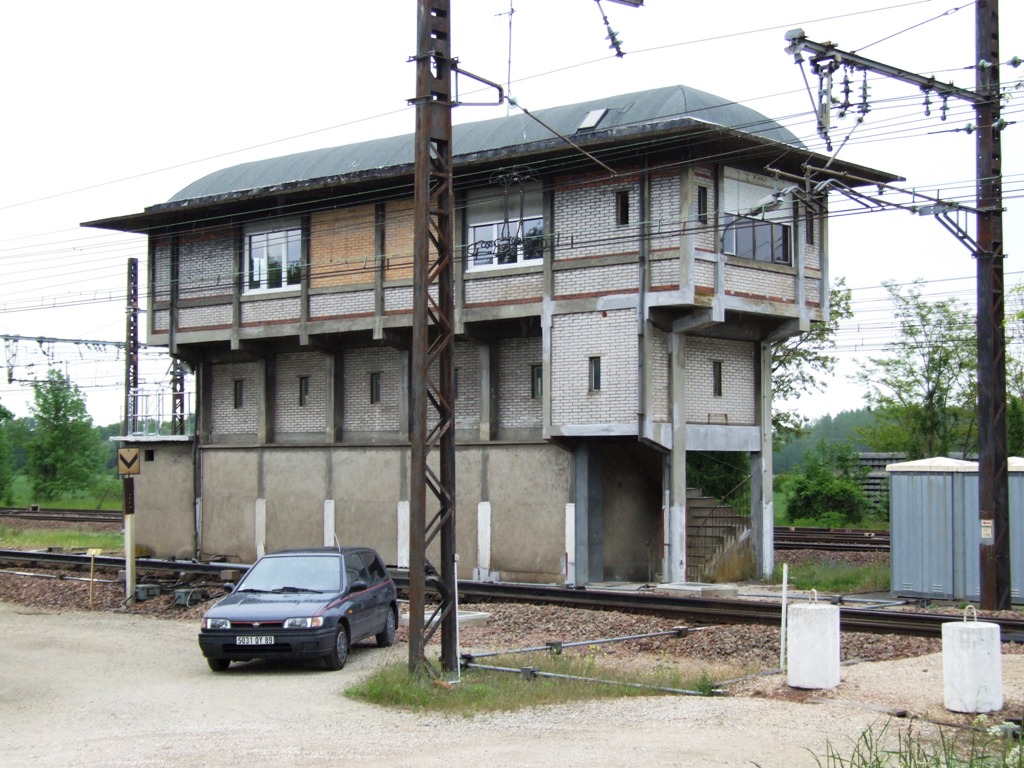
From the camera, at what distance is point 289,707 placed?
13484mm

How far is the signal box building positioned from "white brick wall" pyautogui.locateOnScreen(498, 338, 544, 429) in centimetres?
6

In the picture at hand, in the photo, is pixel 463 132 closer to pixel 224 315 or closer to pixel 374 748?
pixel 224 315

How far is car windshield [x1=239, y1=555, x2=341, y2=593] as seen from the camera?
55.5 feet

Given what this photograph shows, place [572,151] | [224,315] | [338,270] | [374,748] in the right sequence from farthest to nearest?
1. [224,315]
2. [338,270]
3. [572,151]
4. [374,748]

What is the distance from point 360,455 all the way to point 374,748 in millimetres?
19616

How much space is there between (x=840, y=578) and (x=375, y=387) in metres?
12.1

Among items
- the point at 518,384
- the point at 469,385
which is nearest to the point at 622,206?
the point at 518,384

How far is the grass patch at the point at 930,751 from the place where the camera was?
8.82 m

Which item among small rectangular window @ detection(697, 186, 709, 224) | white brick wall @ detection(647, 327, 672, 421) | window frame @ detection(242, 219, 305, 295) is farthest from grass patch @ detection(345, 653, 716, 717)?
window frame @ detection(242, 219, 305, 295)

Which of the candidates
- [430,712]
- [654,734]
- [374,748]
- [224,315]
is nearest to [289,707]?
[430,712]

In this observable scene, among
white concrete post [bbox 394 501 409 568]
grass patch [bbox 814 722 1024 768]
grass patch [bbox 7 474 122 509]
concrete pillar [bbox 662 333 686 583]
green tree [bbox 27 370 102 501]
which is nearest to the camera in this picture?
grass patch [bbox 814 722 1024 768]

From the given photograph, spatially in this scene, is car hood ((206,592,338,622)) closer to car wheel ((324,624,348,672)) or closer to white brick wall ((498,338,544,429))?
car wheel ((324,624,348,672))

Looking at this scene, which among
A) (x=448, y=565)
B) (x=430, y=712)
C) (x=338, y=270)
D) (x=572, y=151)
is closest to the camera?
(x=430, y=712)

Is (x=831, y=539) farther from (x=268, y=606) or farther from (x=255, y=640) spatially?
(x=255, y=640)
